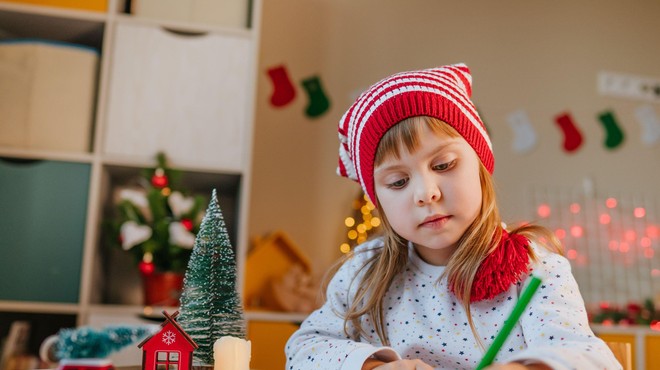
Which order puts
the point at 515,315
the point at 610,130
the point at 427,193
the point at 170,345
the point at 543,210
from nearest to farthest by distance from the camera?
the point at 515,315 < the point at 170,345 < the point at 427,193 < the point at 543,210 < the point at 610,130

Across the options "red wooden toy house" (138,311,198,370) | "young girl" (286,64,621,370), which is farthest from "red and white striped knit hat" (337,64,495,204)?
"red wooden toy house" (138,311,198,370)

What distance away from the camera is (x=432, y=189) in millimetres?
857

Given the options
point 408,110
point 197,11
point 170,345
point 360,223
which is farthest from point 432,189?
point 360,223

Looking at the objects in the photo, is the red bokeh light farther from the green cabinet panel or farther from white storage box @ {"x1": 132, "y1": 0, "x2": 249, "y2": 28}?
the green cabinet panel

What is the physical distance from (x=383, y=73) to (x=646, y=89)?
4.02ft

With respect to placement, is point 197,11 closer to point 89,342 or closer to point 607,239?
point 89,342

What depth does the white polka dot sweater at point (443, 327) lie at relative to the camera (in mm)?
763

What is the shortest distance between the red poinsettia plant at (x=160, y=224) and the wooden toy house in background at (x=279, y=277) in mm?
379

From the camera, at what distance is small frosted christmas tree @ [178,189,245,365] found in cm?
76

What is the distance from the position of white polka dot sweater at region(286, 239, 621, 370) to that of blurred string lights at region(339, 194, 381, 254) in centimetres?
131

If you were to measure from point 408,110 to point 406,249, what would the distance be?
0.79ft

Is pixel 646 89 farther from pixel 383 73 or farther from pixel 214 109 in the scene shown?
pixel 214 109

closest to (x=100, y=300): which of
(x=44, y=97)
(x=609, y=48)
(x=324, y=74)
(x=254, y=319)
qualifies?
(x=254, y=319)

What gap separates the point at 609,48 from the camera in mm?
2963
